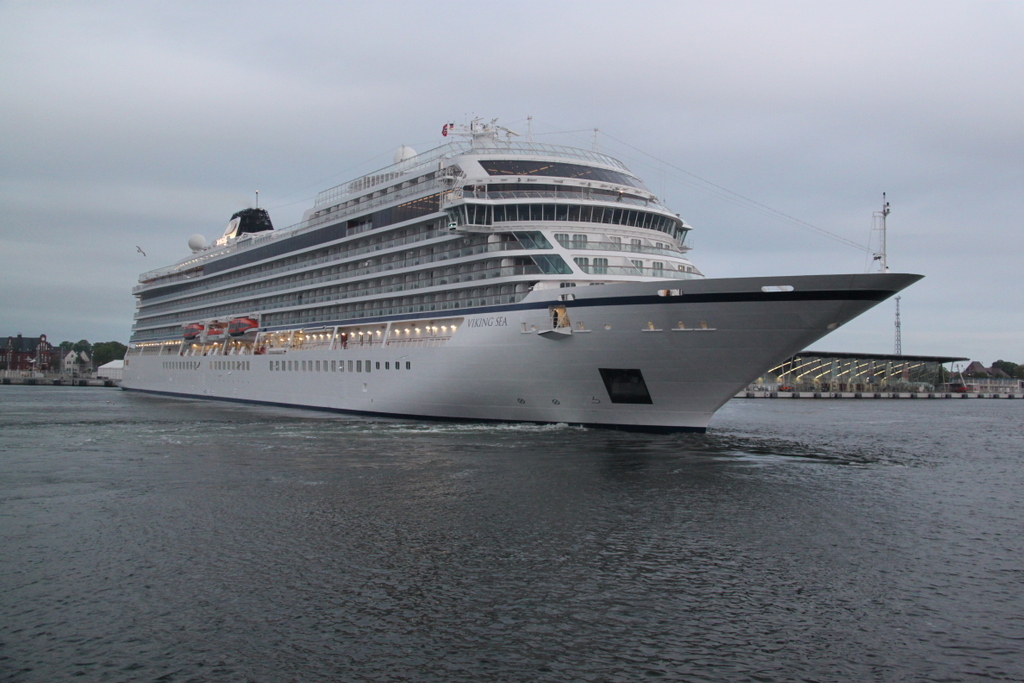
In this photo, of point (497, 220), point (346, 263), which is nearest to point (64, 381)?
point (346, 263)

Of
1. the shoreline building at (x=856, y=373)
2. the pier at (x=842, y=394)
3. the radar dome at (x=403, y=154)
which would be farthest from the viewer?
the shoreline building at (x=856, y=373)

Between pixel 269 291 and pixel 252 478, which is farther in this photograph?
pixel 269 291

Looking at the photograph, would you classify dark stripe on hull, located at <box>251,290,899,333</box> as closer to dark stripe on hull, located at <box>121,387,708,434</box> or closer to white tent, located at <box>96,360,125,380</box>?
dark stripe on hull, located at <box>121,387,708,434</box>

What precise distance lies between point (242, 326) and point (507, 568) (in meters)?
46.1

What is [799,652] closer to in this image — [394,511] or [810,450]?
[394,511]

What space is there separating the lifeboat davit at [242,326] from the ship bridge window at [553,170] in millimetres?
25644

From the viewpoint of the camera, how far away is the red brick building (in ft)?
577

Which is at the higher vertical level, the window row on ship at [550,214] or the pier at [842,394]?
the window row on ship at [550,214]

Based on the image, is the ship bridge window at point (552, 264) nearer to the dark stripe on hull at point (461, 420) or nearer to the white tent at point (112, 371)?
the dark stripe on hull at point (461, 420)

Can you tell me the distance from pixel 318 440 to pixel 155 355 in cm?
5075

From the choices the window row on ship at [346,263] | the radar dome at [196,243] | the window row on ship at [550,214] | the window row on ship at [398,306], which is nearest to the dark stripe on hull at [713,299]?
the window row on ship at [398,306]

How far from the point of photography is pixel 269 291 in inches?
2111

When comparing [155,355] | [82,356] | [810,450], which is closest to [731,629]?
[810,450]

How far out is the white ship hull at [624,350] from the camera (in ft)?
85.1
